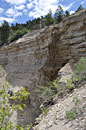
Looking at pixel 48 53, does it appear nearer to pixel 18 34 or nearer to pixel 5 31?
pixel 18 34

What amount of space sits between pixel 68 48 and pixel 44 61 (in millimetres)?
3413

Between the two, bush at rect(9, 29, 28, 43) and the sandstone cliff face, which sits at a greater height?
bush at rect(9, 29, 28, 43)

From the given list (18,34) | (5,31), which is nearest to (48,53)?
(18,34)

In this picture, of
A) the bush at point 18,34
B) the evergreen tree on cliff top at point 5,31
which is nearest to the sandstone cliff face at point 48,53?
the bush at point 18,34

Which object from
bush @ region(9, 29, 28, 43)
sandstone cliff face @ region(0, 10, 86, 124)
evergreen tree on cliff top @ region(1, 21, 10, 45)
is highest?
evergreen tree on cliff top @ region(1, 21, 10, 45)

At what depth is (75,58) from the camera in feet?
28.2

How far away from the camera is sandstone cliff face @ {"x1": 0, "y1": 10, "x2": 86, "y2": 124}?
343 inches

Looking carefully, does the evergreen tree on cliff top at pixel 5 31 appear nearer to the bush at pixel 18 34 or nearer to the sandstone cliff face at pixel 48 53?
the bush at pixel 18 34

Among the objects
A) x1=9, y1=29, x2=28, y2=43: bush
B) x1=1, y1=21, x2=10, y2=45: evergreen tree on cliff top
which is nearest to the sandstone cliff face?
x1=9, y1=29, x2=28, y2=43: bush

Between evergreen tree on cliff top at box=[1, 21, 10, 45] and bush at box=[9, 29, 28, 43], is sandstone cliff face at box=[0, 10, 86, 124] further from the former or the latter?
evergreen tree on cliff top at box=[1, 21, 10, 45]

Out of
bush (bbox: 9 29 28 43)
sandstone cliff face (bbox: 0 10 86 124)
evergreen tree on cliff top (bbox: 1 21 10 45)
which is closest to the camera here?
sandstone cliff face (bbox: 0 10 86 124)

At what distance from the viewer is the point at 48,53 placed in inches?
446

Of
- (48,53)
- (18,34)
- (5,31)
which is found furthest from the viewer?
(5,31)

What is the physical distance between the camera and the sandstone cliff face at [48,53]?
8711 mm
